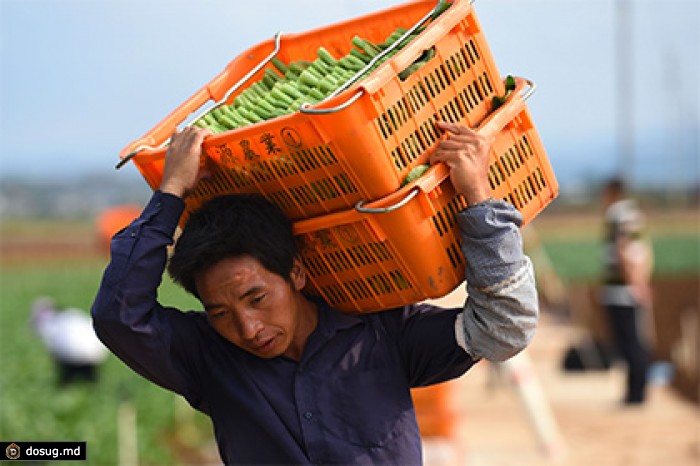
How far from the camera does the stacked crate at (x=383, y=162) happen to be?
2.52 metres

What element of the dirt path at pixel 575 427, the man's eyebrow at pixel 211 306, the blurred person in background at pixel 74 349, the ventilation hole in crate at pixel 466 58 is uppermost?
the ventilation hole in crate at pixel 466 58

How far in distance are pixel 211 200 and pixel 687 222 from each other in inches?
2467

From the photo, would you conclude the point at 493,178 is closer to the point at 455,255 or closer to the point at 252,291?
the point at 455,255

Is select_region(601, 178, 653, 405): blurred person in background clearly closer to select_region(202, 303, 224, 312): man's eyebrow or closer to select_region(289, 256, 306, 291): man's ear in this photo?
select_region(289, 256, 306, 291): man's ear

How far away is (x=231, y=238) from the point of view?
262 cm

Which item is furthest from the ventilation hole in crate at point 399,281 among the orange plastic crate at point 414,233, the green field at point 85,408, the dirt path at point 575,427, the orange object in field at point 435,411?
the green field at point 85,408

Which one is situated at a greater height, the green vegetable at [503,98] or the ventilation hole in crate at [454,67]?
the ventilation hole in crate at [454,67]

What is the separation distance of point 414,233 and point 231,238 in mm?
432

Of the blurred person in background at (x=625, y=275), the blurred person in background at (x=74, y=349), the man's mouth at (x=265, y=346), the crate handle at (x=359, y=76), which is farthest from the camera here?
the blurred person in background at (x=74, y=349)

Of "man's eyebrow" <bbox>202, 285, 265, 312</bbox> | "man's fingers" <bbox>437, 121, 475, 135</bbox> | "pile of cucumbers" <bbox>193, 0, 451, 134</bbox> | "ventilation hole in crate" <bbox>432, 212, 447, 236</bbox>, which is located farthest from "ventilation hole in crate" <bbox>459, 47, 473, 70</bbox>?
"man's eyebrow" <bbox>202, 285, 265, 312</bbox>

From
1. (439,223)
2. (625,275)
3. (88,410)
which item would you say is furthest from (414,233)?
(88,410)

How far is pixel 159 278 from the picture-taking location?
8.74ft

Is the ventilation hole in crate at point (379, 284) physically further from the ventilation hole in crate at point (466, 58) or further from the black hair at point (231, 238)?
the ventilation hole in crate at point (466, 58)

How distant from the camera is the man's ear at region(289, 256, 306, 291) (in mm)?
2732
